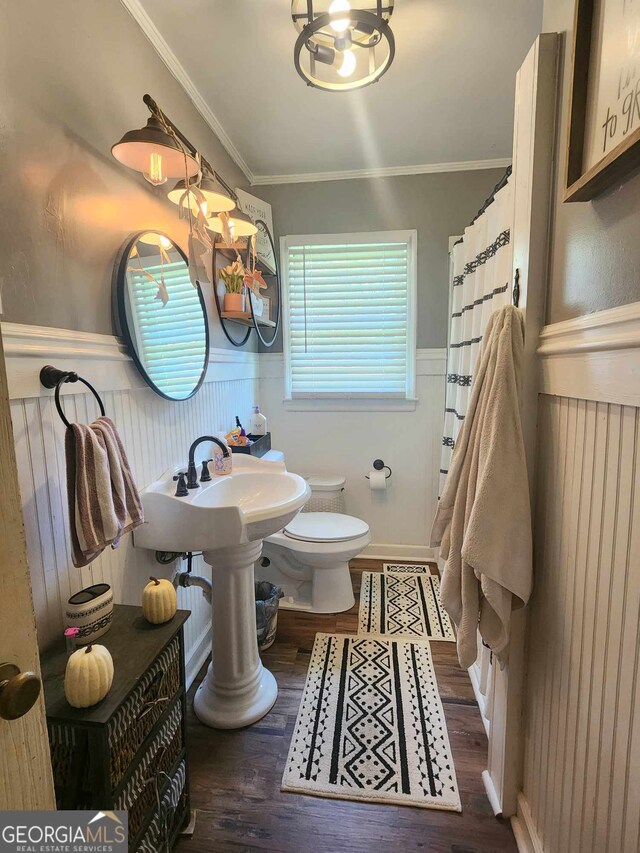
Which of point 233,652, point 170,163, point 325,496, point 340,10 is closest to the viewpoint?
point 340,10

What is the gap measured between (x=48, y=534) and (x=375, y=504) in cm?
214

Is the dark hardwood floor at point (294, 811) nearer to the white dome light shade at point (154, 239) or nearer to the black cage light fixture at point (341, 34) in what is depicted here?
the white dome light shade at point (154, 239)

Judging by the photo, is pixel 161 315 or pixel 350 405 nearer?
pixel 161 315

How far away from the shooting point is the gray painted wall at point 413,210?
2.57 meters

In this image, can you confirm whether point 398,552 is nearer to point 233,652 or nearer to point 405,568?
point 405,568

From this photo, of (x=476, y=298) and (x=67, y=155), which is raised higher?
(x=67, y=155)

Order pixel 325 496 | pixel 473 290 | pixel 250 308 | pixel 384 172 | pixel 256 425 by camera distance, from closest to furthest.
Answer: pixel 473 290, pixel 250 308, pixel 256 425, pixel 384 172, pixel 325 496

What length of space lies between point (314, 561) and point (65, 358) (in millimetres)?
1569

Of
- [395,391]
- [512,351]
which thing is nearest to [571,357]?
[512,351]

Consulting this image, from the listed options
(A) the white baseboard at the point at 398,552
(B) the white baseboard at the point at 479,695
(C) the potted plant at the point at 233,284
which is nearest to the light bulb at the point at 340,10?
(C) the potted plant at the point at 233,284

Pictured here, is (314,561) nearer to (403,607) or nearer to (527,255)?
(403,607)

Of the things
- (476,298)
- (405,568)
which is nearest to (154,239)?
(476,298)

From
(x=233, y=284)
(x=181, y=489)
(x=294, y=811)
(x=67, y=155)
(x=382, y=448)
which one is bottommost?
(x=294, y=811)

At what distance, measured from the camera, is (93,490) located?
1.02 meters
